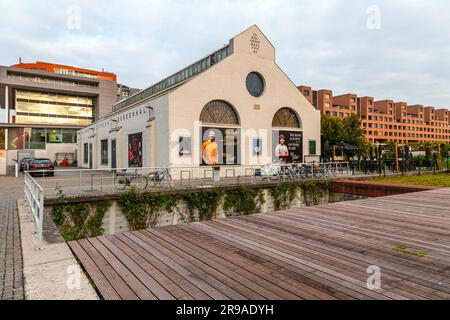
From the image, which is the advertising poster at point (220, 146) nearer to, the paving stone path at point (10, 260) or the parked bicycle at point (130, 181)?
the parked bicycle at point (130, 181)

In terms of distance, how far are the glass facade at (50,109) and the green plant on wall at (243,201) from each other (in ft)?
204

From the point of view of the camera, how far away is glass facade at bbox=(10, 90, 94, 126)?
60656mm

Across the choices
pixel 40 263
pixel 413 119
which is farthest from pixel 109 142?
pixel 413 119

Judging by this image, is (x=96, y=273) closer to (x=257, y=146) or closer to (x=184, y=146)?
(x=184, y=146)

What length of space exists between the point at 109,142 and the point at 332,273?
1102 inches

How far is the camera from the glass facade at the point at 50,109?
60.7 m

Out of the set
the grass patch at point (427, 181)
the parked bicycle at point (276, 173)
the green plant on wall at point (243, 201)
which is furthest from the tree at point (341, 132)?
the green plant on wall at point (243, 201)

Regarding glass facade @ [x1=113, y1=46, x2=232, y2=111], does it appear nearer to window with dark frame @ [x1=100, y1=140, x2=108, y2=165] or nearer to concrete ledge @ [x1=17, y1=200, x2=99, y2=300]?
window with dark frame @ [x1=100, y1=140, x2=108, y2=165]

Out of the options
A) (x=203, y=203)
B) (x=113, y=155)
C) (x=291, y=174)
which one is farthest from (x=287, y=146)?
(x=113, y=155)

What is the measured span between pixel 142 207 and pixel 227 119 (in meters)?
11.3
